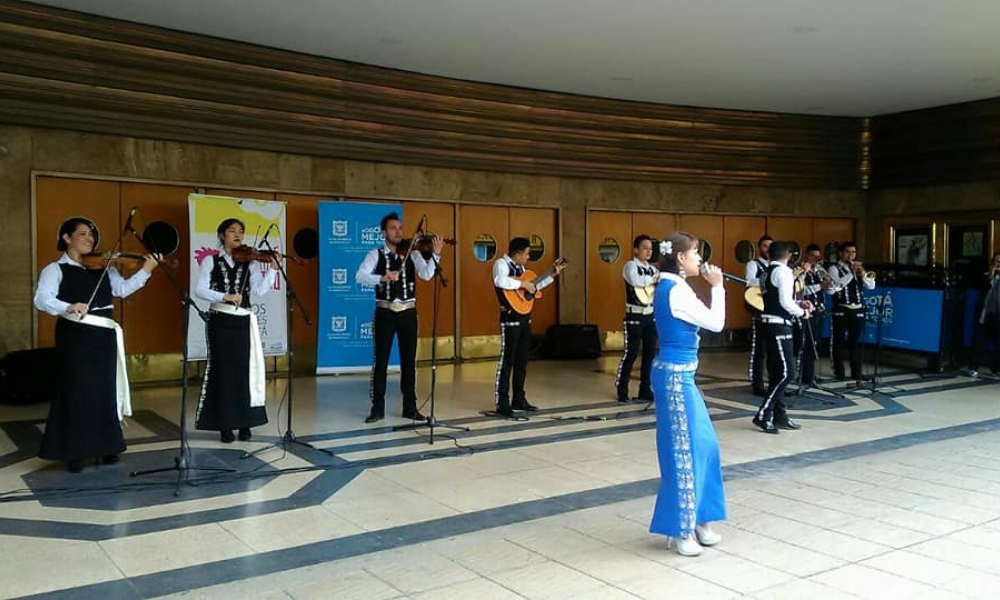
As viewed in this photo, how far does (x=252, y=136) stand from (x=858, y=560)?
26.0 feet

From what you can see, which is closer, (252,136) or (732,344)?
(252,136)

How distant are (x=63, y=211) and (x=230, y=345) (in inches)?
148

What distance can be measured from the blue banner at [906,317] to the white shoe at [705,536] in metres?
7.60

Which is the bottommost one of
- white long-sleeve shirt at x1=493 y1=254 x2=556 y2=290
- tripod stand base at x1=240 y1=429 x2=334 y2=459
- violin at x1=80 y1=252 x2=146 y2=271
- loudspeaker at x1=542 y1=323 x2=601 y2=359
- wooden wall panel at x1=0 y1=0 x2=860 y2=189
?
tripod stand base at x1=240 y1=429 x2=334 y2=459

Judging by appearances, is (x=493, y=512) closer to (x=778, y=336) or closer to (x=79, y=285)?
(x=79, y=285)

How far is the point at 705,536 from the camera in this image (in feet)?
13.4

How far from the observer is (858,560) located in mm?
3895

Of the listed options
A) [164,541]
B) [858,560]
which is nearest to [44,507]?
[164,541]

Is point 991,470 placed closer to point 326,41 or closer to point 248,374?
point 248,374

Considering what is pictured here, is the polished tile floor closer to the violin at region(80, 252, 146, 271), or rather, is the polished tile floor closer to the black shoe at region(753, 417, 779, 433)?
the black shoe at region(753, 417, 779, 433)

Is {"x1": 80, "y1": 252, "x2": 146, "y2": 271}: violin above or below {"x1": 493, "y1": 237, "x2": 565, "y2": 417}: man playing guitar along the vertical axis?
above

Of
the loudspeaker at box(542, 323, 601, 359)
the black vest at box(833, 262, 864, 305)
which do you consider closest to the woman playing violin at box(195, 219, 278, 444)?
the loudspeaker at box(542, 323, 601, 359)

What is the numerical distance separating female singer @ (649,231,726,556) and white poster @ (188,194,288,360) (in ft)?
18.4

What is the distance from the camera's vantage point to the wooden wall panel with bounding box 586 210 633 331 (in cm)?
1265
